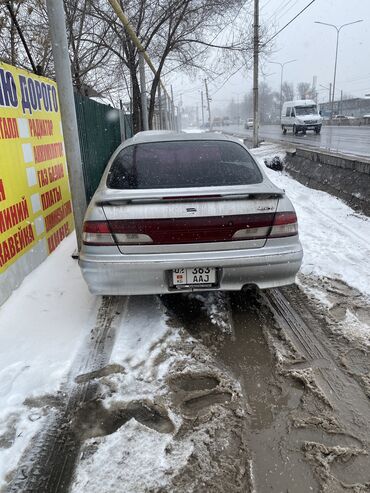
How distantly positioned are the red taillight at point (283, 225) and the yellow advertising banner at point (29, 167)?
102 inches

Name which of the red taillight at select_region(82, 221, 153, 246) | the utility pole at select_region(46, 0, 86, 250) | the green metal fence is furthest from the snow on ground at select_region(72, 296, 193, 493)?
the green metal fence

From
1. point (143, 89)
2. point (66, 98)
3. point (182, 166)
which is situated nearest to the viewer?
point (182, 166)

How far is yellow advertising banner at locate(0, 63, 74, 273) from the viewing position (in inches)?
163

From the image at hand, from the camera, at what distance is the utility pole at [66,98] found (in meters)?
4.52

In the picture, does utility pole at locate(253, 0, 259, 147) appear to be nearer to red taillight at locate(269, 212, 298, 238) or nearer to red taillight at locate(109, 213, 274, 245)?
red taillight at locate(269, 212, 298, 238)

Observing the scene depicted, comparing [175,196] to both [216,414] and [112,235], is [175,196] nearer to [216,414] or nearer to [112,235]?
[112,235]

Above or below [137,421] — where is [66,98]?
above

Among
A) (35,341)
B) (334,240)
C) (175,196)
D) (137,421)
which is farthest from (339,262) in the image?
(35,341)

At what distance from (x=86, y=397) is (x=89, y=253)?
3.77ft

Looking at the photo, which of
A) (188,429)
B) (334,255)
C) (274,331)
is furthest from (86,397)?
(334,255)

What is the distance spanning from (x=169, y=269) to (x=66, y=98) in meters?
2.73

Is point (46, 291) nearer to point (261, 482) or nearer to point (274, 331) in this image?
point (274, 331)

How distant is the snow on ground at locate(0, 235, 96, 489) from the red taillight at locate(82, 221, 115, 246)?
33.2 inches

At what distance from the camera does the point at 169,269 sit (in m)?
3.27
